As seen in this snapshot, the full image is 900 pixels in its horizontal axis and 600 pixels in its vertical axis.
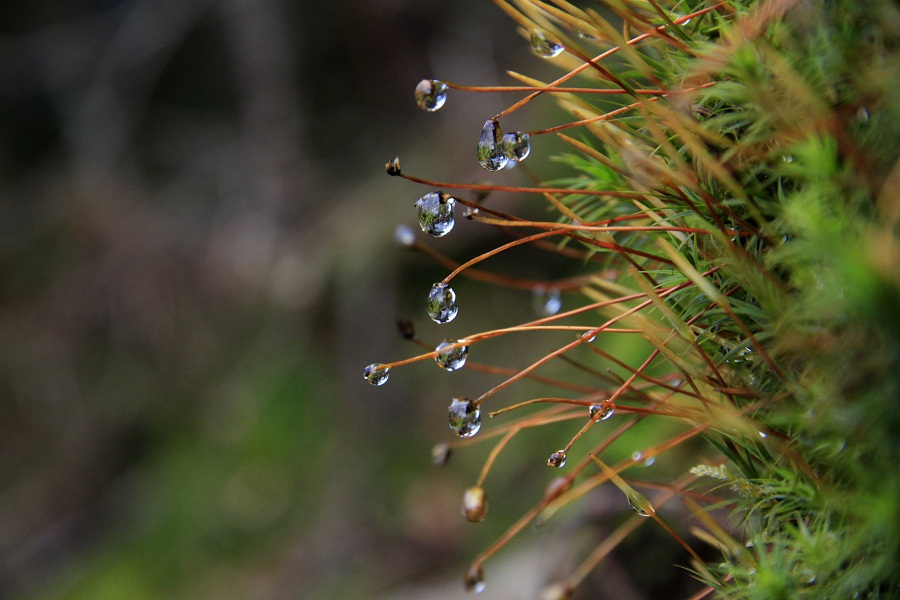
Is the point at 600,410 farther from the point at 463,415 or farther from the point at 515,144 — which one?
the point at 515,144

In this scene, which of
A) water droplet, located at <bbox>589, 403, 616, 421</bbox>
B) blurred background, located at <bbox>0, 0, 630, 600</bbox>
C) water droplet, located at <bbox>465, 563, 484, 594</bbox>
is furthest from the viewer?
blurred background, located at <bbox>0, 0, 630, 600</bbox>

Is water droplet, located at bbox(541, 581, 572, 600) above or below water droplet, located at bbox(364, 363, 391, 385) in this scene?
below

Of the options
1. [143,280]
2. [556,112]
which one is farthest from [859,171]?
[143,280]

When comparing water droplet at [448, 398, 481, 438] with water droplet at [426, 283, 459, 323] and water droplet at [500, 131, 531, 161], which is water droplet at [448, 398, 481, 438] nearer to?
water droplet at [426, 283, 459, 323]

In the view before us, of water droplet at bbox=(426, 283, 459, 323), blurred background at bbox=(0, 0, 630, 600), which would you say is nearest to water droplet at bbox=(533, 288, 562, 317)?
water droplet at bbox=(426, 283, 459, 323)

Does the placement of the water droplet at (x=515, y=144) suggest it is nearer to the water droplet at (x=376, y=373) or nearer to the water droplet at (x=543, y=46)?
the water droplet at (x=543, y=46)

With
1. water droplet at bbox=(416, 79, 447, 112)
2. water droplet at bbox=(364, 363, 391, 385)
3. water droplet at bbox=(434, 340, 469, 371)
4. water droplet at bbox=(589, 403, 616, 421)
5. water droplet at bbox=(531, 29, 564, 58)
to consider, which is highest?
water droplet at bbox=(531, 29, 564, 58)
